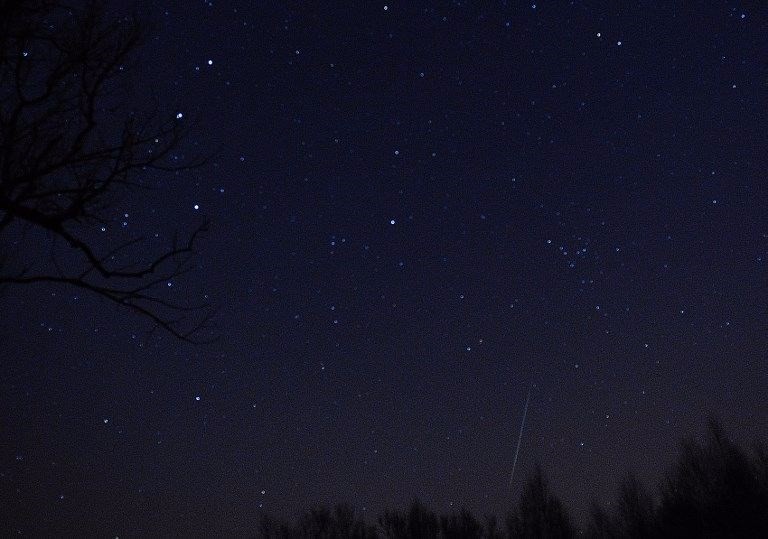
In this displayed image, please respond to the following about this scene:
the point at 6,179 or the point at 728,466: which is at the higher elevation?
the point at 728,466

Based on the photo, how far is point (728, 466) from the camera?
3066cm

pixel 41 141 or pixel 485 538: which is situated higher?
pixel 485 538

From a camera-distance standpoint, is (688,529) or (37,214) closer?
(37,214)

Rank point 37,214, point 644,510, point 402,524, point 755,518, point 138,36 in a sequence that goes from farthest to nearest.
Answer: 1. point 402,524
2. point 644,510
3. point 755,518
4. point 138,36
5. point 37,214

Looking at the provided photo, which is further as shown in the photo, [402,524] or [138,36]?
[402,524]

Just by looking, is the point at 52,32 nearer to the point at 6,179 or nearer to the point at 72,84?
the point at 72,84

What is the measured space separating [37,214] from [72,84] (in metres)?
0.88

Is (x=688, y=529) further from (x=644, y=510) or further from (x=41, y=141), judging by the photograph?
(x=41, y=141)

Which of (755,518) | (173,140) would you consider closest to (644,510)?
(755,518)

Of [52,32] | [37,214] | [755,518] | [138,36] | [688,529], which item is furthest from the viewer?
[688,529]

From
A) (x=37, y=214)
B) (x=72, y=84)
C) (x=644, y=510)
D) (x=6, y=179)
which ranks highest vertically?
(x=644, y=510)

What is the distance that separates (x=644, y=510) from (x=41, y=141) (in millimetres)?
38348

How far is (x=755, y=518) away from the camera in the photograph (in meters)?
27.9

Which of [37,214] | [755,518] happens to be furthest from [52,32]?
[755,518]
